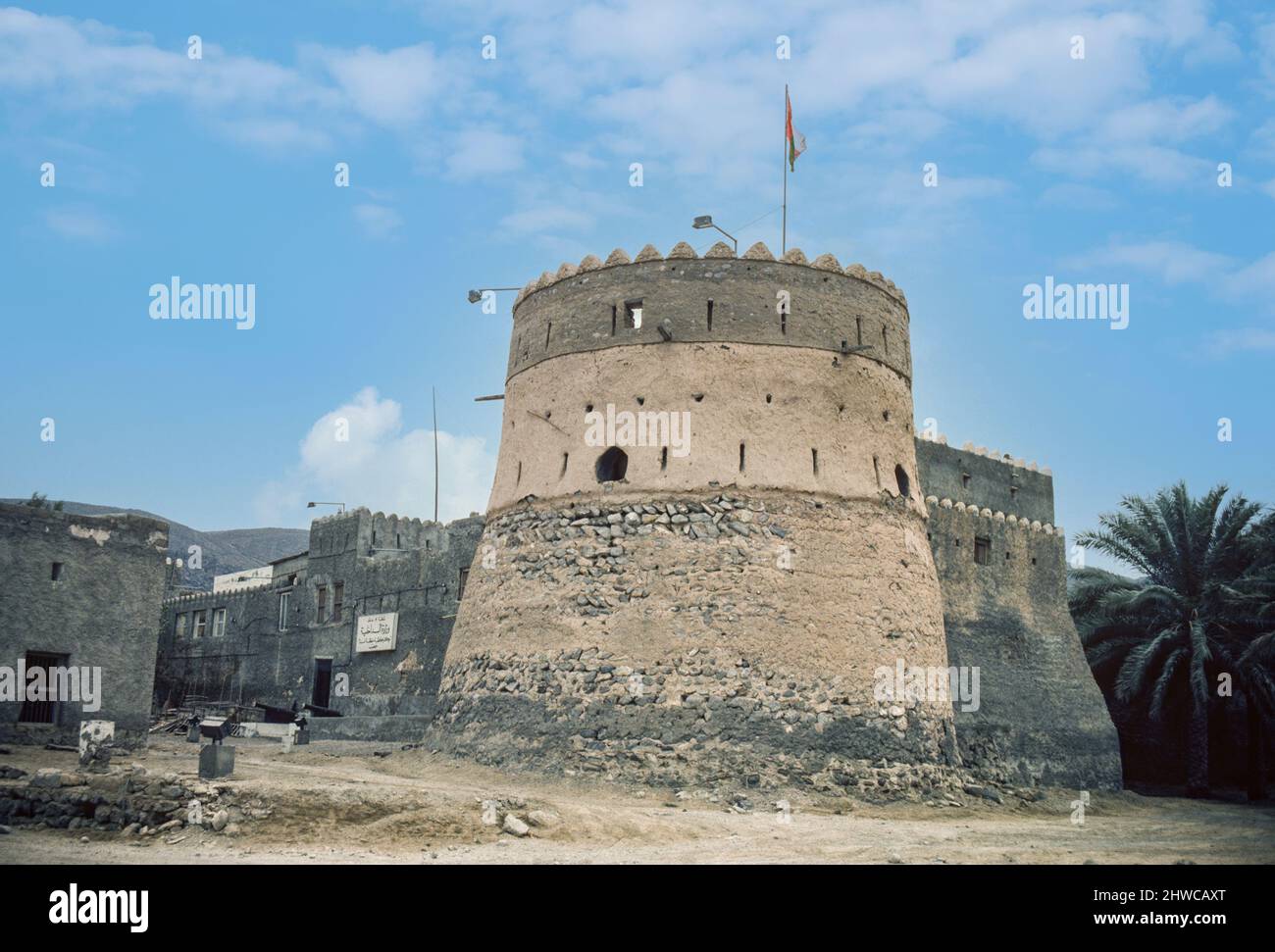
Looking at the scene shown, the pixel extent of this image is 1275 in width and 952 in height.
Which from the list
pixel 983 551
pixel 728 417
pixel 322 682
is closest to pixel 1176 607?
pixel 983 551

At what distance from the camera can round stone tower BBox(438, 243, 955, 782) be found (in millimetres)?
17438

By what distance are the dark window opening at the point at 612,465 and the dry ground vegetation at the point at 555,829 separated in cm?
481

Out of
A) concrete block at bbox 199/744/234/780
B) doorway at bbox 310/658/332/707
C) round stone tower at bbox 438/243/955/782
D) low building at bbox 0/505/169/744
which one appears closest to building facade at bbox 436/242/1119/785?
round stone tower at bbox 438/243/955/782

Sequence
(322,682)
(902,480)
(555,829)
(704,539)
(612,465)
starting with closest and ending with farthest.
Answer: (555,829)
(704,539)
(612,465)
(902,480)
(322,682)

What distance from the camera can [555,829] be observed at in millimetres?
13430

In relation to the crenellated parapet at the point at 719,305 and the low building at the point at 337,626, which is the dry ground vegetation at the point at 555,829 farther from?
the low building at the point at 337,626

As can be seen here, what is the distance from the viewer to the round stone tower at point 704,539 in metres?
17.4

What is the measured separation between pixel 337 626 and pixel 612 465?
1425 centimetres

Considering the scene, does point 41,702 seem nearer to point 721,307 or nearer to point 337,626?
point 337,626

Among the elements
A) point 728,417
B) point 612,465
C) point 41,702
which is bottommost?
point 41,702

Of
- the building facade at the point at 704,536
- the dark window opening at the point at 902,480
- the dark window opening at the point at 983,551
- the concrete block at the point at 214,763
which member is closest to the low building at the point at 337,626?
the building facade at the point at 704,536

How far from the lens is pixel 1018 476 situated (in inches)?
1046

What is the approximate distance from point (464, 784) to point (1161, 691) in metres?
14.9
